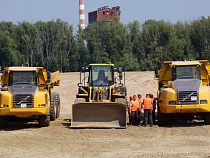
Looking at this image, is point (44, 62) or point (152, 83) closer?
point (152, 83)

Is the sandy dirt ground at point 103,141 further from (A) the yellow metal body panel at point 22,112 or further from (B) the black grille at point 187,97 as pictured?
(B) the black grille at point 187,97

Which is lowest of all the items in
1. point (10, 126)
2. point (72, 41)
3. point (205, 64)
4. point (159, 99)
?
point (10, 126)

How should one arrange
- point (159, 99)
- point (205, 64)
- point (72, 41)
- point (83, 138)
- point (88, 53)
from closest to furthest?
point (83, 138)
point (159, 99)
point (205, 64)
point (88, 53)
point (72, 41)

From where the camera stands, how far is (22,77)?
1644 cm

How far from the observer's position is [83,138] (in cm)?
1334

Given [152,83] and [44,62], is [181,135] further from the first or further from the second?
[44,62]

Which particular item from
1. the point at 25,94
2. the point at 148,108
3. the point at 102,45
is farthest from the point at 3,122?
the point at 102,45

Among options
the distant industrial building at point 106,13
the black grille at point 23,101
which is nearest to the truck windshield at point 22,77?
the black grille at point 23,101

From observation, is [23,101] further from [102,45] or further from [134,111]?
[102,45]

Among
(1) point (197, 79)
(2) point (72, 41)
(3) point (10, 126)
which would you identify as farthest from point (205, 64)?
(2) point (72, 41)

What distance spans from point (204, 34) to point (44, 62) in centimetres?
2300

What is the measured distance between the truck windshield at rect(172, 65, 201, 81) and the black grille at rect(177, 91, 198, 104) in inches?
58.3

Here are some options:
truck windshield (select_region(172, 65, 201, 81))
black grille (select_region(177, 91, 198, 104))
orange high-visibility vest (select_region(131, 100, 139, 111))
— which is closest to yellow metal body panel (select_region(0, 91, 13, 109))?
orange high-visibility vest (select_region(131, 100, 139, 111))

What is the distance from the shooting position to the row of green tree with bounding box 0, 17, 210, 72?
54.3 meters
